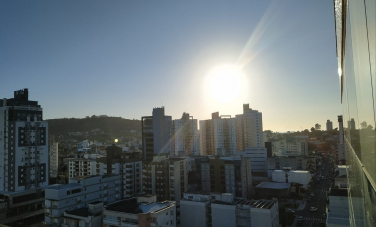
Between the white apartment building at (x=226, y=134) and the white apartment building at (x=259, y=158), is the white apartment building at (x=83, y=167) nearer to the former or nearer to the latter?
the white apartment building at (x=259, y=158)

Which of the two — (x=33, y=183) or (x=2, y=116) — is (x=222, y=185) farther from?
(x=2, y=116)

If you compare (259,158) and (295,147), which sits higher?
(295,147)

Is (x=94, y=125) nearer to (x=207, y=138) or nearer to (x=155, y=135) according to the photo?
(x=207, y=138)

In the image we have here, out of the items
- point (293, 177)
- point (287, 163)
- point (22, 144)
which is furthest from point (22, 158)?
point (287, 163)

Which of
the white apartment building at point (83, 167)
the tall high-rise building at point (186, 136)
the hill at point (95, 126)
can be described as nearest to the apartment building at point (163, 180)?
the white apartment building at point (83, 167)

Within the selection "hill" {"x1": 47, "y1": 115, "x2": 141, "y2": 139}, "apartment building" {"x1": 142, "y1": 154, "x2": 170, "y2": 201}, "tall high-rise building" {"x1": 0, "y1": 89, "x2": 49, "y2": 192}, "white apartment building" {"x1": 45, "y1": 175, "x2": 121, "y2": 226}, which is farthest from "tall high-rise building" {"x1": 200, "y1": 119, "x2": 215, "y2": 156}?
"hill" {"x1": 47, "y1": 115, "x2": 141, "y2": 139}

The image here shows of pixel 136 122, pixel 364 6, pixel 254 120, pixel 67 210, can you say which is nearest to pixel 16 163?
pixel 67 210
